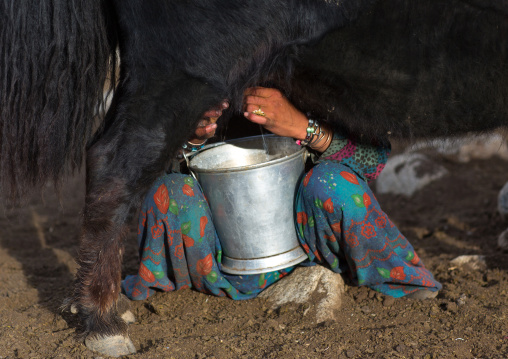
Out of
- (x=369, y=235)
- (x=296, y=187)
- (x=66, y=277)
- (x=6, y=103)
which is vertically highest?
(x=6, y=103)

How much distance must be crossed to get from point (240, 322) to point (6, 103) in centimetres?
132

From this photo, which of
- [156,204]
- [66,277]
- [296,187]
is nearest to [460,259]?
[296,187]

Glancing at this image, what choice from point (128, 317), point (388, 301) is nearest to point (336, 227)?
point (388, 301)

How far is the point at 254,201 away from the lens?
2.30 m

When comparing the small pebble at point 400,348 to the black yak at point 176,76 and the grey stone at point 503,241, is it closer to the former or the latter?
the black yak at point 176,76

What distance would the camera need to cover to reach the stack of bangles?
2340mm

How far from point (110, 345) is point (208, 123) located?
969 millimetres

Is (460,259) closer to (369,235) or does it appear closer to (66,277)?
(369,235)

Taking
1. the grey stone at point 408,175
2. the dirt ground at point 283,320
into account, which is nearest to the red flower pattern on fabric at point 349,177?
the dirt ground at point 283,320

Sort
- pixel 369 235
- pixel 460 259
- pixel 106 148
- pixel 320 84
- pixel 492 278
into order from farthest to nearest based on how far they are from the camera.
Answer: pixel 460 259 < pixel 492 278 < pixel 369 235 < pixel 320 84 < pixel 106 148

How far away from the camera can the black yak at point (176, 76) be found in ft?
6.25

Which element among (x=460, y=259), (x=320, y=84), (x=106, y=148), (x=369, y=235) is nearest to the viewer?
(x=106, y=148)

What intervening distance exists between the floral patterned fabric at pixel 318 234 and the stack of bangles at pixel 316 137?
44 millimetres

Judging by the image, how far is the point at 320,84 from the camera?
2.14 meters
